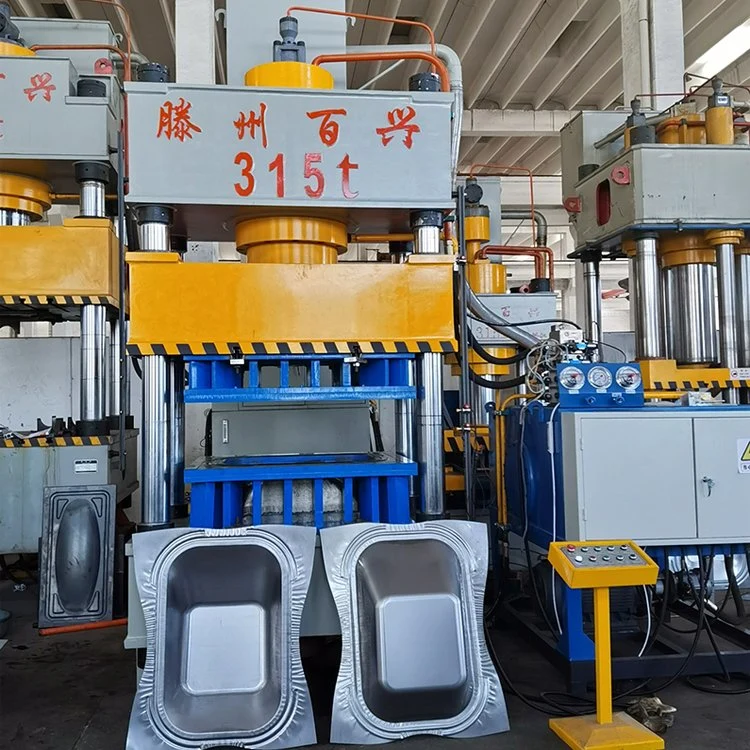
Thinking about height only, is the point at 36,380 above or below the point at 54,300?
below

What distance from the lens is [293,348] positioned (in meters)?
2.51

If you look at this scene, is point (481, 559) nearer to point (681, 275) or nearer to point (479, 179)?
point (681, 275)

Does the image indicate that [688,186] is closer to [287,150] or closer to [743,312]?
[743,312]

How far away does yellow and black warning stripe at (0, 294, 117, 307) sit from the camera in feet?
11.5

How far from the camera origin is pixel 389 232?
316 cm

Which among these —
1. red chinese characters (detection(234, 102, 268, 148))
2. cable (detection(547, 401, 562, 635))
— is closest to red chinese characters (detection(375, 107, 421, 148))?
red chinese characters (detection(234, 102, 268, 148))

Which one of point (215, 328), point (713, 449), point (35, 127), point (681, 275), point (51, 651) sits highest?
point (35, 127)

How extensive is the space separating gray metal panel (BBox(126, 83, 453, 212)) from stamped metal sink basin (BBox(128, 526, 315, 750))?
115 cm

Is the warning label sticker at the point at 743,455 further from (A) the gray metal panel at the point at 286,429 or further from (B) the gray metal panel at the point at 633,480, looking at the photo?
(A) the gray metal panel at the point at 286,429

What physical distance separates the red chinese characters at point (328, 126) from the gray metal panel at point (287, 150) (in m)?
0.01

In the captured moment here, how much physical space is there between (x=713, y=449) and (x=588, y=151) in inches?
96.3

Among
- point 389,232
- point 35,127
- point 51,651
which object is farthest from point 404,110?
point 51,651

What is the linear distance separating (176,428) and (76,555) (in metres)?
1.01

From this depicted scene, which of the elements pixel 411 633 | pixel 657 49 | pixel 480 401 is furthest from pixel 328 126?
pixel 657 49
